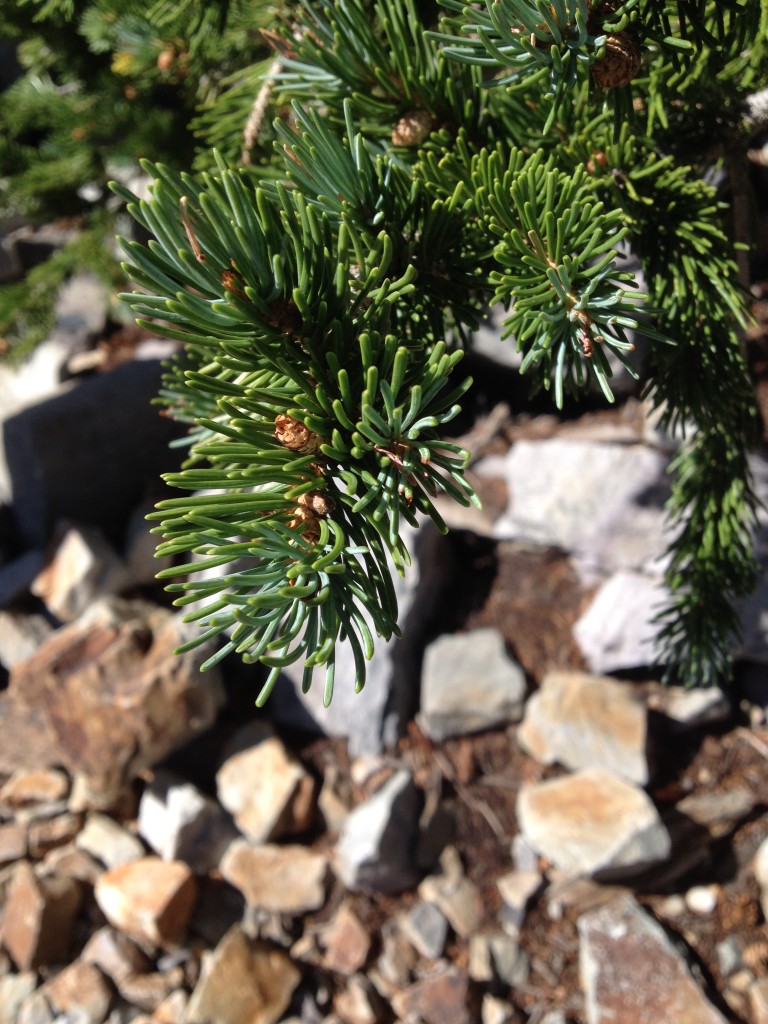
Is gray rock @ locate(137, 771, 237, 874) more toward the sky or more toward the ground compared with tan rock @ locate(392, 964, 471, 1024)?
more toward the sky

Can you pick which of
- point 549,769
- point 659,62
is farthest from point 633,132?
point 549,769

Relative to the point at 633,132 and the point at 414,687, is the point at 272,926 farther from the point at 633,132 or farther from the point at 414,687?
the point at 633,132

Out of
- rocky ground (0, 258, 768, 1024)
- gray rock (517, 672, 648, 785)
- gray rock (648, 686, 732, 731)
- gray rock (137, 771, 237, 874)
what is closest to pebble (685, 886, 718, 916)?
rocky ground (0, 258, 768, 1024)

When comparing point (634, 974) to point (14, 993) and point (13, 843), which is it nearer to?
point (14, 993)

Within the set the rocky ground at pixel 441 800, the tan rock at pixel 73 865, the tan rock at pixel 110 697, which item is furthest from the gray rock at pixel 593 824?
the tan rock at pixel 73 865

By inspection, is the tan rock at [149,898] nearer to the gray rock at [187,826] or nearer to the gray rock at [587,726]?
the gray rock at [187,826]

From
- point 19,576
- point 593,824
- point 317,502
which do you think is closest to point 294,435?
point 317,502

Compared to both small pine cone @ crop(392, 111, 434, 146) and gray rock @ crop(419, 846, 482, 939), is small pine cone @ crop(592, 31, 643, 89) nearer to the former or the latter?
small pine cone @ crop(392, 111, 434, 146)
